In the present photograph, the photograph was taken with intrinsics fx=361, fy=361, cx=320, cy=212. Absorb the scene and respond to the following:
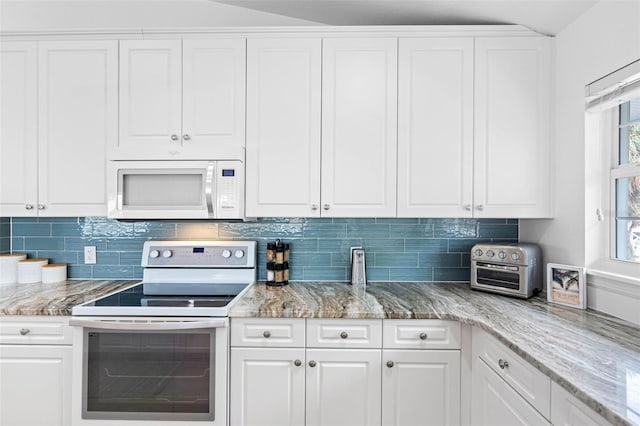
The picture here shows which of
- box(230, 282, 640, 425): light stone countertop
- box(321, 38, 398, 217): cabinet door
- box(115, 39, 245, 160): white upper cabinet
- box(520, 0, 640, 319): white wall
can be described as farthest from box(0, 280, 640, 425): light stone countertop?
box(115, 39, 245, 160): white upper cabinet

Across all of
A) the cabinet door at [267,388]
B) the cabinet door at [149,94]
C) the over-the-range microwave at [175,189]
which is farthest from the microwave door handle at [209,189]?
the cabinet door at [267,388]

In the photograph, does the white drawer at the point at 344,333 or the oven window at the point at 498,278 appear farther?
the oven window at the point at 498,278

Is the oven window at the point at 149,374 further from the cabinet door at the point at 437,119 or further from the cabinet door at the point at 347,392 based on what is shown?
the cabinet door at the point at 437,119

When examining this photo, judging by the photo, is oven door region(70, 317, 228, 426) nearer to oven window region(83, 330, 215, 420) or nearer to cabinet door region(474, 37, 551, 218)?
oven window region(83, 330, 215, 420)

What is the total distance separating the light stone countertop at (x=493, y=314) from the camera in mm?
1028

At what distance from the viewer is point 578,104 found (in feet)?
6.02

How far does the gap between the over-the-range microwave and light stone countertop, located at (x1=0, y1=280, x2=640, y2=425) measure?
A: 0.50 m

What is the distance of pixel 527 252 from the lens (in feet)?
6.30

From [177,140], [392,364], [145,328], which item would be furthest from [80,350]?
[392,364]

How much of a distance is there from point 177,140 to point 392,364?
5.42ft

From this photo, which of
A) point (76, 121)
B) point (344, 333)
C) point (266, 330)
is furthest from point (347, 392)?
point (76, 121)

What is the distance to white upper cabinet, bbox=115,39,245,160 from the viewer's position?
2.05 meters

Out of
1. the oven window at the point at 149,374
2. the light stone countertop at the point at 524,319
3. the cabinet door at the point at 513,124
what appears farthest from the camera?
the cabinet door at the point at 513,124

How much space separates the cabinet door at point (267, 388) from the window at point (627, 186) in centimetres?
159
